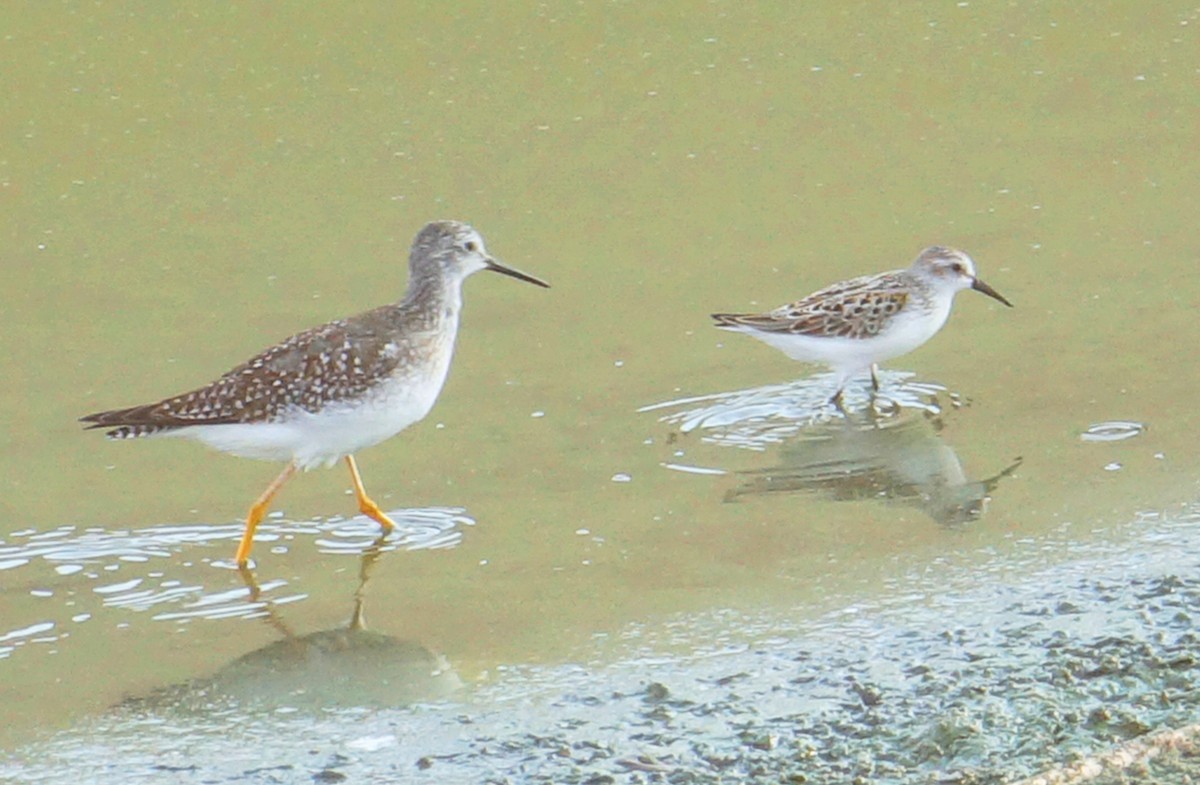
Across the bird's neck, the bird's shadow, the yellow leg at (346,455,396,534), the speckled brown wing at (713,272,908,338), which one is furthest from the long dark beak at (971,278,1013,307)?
the yellow leg at (346,455,396,534)

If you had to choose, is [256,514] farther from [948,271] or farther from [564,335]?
[948,271]

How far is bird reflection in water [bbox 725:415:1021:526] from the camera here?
7.07 m

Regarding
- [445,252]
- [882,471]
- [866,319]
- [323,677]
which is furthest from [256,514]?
[866,319]

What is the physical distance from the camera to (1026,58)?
13211 millimetres

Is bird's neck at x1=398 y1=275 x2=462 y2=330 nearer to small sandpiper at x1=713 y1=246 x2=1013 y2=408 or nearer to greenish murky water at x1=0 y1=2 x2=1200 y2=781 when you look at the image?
greenish murky water at x1=0 y1=2 x2=1200 y2=781

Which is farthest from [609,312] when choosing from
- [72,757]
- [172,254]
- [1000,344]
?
[72,757]

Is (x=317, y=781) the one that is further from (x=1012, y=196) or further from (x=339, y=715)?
(x=1012, y=196)

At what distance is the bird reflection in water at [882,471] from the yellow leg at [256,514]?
1.64 metres

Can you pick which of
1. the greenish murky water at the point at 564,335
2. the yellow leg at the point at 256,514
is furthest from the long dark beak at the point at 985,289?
the yellow leg at the point at 256,514

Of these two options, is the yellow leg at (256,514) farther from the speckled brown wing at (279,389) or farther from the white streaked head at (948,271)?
the white streaked head at (948,271)

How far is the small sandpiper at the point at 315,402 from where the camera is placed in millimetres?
6941

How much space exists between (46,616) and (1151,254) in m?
5.67

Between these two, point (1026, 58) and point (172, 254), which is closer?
point (172, 254)

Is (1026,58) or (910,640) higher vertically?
(1026,58)
